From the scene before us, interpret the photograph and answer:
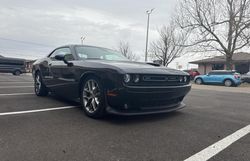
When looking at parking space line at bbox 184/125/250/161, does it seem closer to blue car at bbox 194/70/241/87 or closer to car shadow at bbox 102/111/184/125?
car shadow at bbox 102/111/184/125

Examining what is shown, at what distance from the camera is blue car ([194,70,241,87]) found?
17031 millimetres

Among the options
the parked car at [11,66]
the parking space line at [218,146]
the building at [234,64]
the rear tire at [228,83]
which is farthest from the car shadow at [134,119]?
the building at [234,64]

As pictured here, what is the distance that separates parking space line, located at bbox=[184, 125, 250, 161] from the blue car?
15340 mm

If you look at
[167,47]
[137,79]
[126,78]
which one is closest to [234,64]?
[167,47]

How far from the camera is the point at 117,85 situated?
3.16 metres

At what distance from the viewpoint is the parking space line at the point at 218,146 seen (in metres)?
2.21

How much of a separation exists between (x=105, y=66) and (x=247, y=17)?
20.8m

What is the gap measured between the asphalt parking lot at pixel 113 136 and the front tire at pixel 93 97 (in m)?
0.16

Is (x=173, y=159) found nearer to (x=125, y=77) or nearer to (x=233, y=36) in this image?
(x=125, y=77)

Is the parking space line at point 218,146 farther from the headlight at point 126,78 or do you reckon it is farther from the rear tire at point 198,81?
the rear tire at point 198,81

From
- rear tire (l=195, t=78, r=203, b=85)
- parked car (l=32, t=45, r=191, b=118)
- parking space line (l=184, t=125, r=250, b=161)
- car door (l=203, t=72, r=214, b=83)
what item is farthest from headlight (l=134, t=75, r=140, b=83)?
rear tire (l=195, t=78, r=203, b=85)

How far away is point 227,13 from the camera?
21094mm

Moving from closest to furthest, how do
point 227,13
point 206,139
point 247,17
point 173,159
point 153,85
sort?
point 173,159 → point 206,139 → point 153,85 → point 247,17 → point 227,13

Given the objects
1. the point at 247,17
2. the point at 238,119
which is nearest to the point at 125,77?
the point at 238,119
